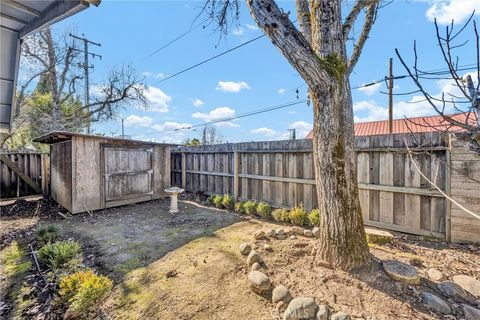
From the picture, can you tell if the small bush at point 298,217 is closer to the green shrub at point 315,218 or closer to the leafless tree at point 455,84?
the green shrub at point 315,218

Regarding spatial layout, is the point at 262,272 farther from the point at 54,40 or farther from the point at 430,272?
the point at 54,40

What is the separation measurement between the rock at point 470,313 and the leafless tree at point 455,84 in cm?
175

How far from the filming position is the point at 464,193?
11.1 feet

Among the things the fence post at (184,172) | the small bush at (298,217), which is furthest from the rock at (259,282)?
the fence post at (184,172)

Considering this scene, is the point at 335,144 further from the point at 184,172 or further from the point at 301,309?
the point at 184,172

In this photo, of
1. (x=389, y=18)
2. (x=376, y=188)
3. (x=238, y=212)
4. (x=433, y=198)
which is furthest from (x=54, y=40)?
(x=433, y=198)

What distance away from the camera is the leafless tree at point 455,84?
1.18m

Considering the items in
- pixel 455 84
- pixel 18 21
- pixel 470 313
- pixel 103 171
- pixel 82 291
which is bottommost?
pixel 470 313

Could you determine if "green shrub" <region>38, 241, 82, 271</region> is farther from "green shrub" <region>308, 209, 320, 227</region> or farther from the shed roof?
"green shrub" <region>308, 209, 320, 227</region>

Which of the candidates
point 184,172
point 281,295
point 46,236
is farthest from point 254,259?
point 184,172

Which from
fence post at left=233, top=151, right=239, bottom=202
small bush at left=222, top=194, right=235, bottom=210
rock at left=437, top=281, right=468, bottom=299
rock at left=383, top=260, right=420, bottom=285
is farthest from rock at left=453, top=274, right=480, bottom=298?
fence post at left=233, top=151, right=239, bottom=202

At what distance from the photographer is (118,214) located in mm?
5910

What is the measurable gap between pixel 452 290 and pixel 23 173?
409 inches

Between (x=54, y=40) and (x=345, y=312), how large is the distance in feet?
55.8
